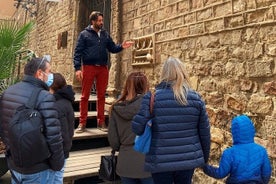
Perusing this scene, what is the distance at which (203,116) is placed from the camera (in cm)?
200

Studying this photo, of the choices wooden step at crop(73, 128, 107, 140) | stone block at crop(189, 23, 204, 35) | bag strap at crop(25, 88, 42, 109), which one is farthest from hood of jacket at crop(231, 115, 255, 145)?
wooden step at crop(73, 128, 107, 140)

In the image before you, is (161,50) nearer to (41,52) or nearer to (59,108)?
(59,108)

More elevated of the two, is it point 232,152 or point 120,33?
point 120,33

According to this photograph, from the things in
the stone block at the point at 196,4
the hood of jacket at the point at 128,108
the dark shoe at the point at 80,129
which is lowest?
the dark shoe at the point at 80,129

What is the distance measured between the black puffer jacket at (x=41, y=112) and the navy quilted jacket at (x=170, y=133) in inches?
23.0

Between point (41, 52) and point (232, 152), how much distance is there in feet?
31.1

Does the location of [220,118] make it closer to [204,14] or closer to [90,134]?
[204,14]

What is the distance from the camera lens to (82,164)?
11.4 feet

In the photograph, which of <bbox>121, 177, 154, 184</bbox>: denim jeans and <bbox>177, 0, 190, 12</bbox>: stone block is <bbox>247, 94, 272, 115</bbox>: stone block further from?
<bbox>177, 0, 190, 12</bbox>: stone block

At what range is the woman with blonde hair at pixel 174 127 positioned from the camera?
1.89 meters

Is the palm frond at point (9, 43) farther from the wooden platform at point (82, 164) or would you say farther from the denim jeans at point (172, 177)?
the denim jeans at point (172, 177)

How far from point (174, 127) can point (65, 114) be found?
1108mm

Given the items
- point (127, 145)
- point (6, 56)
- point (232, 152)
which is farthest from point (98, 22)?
point (232, 152)

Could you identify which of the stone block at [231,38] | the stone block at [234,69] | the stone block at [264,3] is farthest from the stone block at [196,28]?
the stone block at [264,3]
